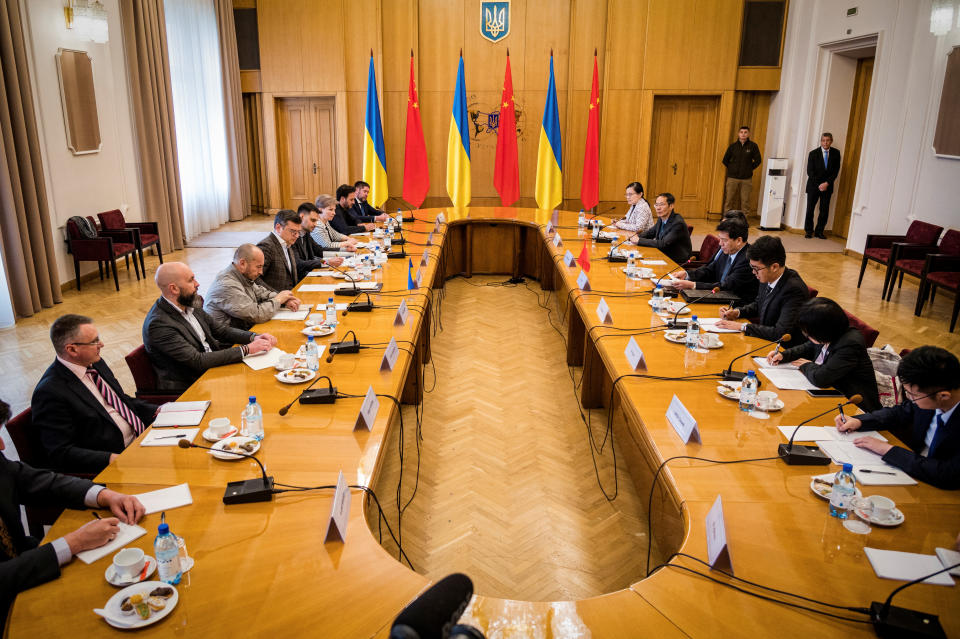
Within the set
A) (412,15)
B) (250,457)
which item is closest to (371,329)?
(250,457)

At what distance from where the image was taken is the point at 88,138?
7816 millimetres

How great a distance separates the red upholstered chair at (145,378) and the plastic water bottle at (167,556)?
65.1 inches

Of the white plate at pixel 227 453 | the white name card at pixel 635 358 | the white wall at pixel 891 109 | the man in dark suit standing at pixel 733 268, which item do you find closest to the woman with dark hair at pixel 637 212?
the man in dark suit standing at pixel 733 268

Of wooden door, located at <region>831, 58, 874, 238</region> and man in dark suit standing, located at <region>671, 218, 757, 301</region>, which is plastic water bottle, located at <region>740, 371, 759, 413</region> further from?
wooden door, located at <region>831, 58, 874, 238</region>

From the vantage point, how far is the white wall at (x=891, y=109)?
778cm

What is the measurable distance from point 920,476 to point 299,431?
2.35 m

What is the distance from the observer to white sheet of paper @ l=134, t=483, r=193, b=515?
2.19m

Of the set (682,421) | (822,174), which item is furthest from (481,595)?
(822,174)

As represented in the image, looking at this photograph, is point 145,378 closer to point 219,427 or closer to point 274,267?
point 219,427

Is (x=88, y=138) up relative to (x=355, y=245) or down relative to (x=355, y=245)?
up

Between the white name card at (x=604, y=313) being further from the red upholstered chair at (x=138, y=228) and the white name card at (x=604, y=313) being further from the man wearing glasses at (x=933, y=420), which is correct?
the red upholstered chair at (x=138, y=228)

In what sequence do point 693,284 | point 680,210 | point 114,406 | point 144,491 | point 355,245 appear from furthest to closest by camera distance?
point 680,210, point 355,245, point 693,284, point 114,406, point 144,491

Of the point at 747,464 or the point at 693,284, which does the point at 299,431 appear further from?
the point at 693,284

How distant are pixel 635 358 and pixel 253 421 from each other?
190 cm
